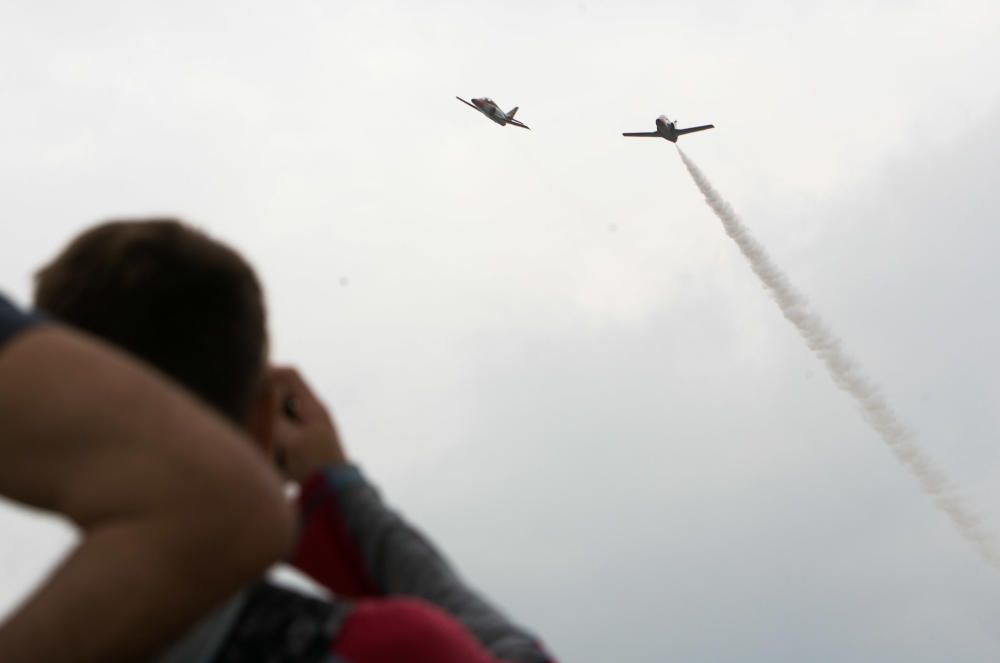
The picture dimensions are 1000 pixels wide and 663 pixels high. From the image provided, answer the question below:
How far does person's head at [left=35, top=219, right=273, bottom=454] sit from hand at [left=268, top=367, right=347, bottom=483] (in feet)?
4.41

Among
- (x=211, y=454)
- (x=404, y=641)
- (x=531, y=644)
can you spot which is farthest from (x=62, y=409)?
(x=531, y=644)

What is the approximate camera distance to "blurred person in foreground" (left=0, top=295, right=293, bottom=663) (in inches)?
79.9

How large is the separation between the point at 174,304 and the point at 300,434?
1.72m

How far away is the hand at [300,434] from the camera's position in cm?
445

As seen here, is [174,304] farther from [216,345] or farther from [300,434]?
[300,434]

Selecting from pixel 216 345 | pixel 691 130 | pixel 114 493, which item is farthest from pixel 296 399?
pixel 691 130

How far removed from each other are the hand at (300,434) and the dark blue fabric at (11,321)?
7.15 ft

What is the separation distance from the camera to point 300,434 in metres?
4.47

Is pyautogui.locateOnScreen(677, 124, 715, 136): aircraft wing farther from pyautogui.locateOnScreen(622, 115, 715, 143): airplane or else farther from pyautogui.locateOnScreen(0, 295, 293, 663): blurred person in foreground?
pyautogui.locateOnScreen(0, 295, 293, 663): blurred person in foreground

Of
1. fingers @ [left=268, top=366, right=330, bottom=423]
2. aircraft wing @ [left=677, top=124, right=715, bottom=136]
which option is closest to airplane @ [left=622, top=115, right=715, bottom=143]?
aircraft wing @ [left=677, top=124, right=715, bottom=136]

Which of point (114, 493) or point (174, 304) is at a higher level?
point (174, 304)

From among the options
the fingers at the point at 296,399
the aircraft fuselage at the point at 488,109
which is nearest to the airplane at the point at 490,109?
the aircraft fuselage at the point at 488,109

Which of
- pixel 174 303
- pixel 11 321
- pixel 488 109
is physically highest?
pixel 488 109

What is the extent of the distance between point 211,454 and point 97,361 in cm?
30
